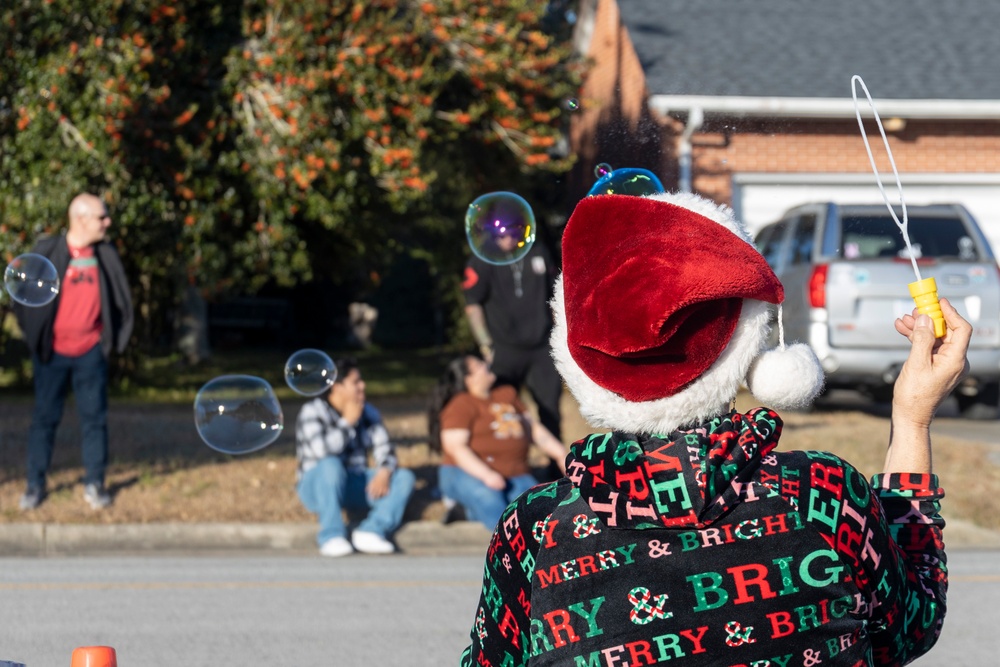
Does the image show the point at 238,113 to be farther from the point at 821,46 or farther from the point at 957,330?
the point at 957,330

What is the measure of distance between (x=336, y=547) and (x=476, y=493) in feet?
3.12

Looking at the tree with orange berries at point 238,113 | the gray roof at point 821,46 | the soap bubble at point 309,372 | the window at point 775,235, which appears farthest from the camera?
the gray roof at point 821,46

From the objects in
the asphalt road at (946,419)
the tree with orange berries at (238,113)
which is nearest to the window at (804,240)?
the asphalt road at (946,419)

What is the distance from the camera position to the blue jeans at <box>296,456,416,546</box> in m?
7.91

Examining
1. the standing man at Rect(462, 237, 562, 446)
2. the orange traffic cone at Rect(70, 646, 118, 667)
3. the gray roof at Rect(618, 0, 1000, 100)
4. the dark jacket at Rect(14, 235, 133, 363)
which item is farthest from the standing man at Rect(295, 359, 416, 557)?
the gray roof at Rect(618, 0, 1000, 100)

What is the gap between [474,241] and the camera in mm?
6070

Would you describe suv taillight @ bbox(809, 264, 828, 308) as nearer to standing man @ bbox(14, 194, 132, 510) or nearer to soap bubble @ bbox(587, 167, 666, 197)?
standing man @ bbox(14, 194, 132, 510)

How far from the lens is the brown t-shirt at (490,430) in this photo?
8.43 m

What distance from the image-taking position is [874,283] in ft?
36.2

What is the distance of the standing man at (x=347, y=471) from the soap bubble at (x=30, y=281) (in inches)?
63.7

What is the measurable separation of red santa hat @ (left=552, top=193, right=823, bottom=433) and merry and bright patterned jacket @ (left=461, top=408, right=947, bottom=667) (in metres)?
0.05

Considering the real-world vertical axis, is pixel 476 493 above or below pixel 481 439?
below

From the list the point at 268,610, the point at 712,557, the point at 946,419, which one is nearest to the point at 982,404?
the point at 946,419

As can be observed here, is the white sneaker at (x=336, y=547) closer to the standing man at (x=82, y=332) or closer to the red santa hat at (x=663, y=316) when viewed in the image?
the standing man at (x=82, y=332)
